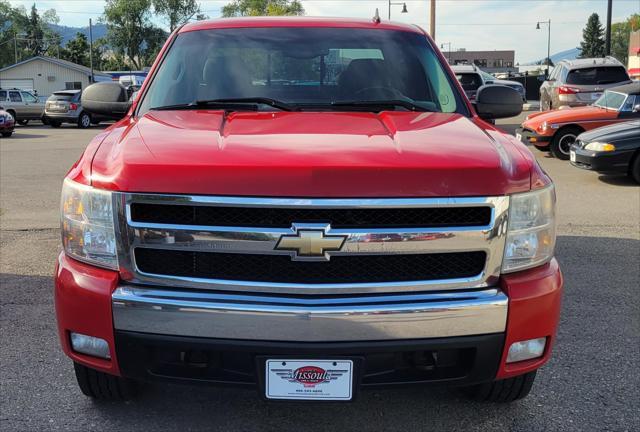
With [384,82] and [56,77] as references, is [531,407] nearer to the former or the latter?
[384,82]

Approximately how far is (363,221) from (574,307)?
276 centimetres

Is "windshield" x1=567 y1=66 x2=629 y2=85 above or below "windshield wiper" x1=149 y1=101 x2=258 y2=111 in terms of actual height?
below

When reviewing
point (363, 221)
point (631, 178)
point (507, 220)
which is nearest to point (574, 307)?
point (507, 220)

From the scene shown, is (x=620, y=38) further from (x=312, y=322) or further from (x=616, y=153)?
(x=312, y=322)

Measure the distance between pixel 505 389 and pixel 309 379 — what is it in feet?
3.49

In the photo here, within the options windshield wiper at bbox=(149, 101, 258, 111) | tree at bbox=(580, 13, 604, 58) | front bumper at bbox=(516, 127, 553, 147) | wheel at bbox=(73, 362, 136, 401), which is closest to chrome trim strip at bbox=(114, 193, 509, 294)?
wheel at bbox=(73, 362, 136, 401)

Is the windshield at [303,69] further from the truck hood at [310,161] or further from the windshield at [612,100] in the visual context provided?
the windshield at [612,100]

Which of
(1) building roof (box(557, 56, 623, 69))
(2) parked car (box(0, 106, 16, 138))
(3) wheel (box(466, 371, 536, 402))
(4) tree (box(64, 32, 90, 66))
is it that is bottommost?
(2) parked car (box(0, 106, 16, 138))

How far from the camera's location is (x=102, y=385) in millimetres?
2979

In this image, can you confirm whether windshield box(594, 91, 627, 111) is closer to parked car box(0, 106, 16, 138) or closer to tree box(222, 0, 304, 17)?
parked car box(0, 106, 16, 138)

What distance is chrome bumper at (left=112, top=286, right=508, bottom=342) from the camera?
7.70 feet

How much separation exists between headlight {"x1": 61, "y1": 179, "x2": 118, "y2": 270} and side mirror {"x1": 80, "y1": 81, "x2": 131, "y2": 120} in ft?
5.47

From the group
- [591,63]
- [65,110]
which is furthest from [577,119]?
[65,110]

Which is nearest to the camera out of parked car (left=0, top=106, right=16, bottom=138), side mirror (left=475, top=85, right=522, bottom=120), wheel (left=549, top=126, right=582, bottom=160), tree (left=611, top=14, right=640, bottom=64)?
side mirror (left=475, top=85, right=522, bottom=120)
